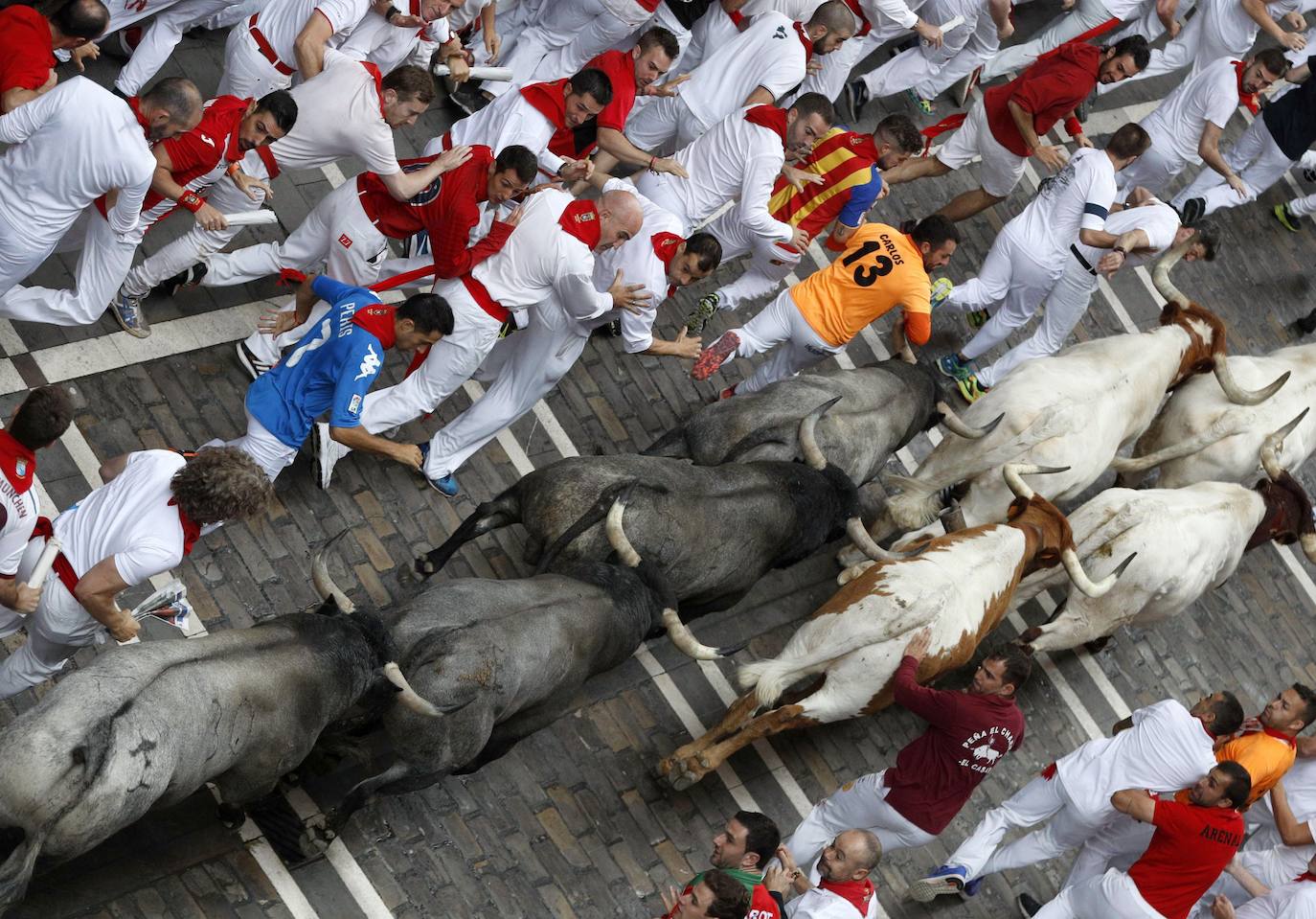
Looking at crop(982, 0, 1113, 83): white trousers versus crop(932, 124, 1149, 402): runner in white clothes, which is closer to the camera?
crop(932, 124, 1149, 402): runner in white clothes

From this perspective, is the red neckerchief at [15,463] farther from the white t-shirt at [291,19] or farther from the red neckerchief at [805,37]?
the red neckerchief at [805,37]

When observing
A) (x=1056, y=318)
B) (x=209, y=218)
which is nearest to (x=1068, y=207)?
(x=1056, y=318)

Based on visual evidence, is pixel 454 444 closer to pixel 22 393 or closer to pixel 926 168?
pixel 22 393

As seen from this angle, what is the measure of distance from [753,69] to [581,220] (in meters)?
2.72

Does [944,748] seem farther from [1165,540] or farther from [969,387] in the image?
[969,387]

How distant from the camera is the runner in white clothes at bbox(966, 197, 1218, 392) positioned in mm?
13031

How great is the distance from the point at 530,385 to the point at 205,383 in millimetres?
2135

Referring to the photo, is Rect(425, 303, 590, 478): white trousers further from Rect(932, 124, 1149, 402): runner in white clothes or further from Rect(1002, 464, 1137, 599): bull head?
Rect(932, 124, 1149, 402): runner in white clothes

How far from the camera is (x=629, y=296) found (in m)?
10.5

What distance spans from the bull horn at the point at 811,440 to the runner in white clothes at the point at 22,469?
495 cm

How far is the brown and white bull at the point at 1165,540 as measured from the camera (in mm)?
11781

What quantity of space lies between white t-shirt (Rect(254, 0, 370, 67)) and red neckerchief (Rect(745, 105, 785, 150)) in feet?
9.32

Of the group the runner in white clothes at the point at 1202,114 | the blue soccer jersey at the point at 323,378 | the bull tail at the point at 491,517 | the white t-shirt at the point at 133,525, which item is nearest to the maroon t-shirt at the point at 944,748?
the bull tail at the point at 491,517

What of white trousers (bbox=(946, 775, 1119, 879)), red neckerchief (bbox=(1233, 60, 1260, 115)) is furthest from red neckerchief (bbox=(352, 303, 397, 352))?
red neckerchief (bbox=(1233, 60, 1260, 115))
